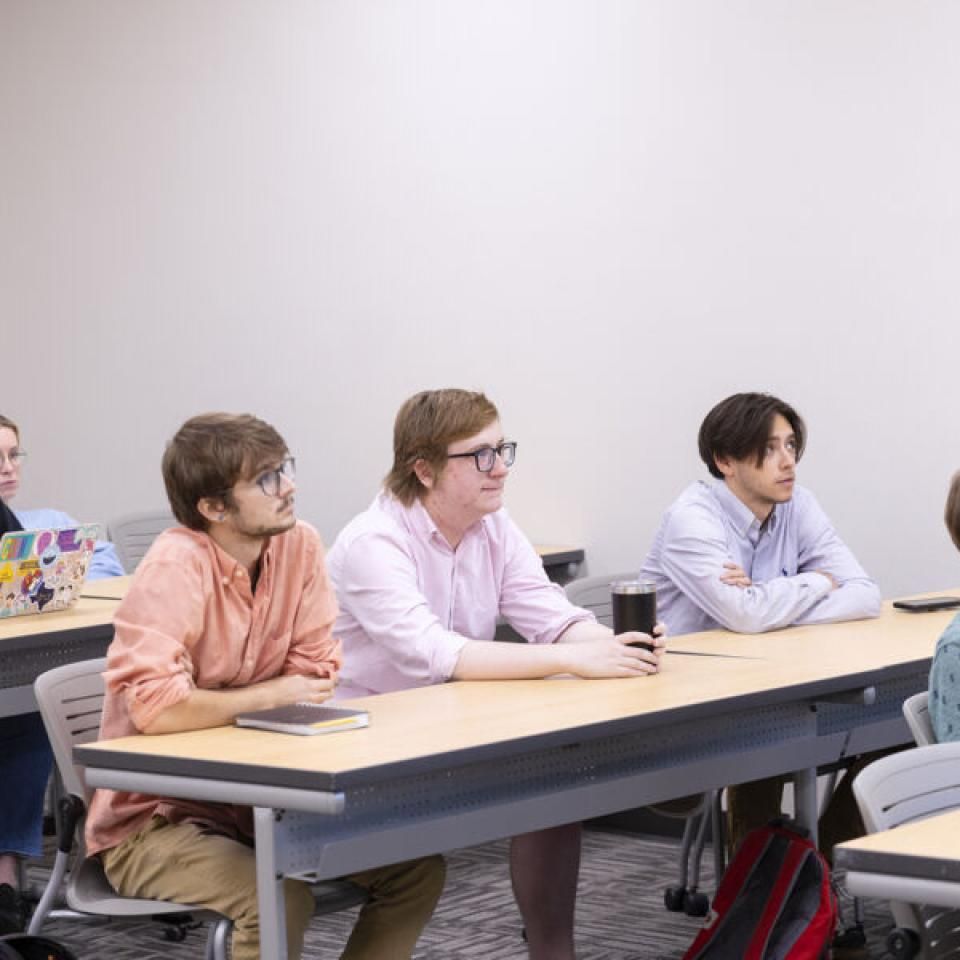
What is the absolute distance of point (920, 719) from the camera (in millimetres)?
2824

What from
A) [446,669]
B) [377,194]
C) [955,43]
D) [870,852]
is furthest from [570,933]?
[377,194]

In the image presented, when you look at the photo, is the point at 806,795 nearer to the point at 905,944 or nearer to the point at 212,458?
the point at 905,944

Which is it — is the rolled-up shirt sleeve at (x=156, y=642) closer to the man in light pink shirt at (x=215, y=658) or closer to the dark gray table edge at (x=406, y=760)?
the man in light pink shirt at (x=215, y=658)

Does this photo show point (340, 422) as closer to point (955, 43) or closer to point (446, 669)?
point (955, 43)

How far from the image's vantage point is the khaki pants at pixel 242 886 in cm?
272

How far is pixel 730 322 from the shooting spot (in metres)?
5.07

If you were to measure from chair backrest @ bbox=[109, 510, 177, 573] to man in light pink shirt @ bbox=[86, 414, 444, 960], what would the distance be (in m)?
2.93

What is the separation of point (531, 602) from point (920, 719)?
1.05 meters

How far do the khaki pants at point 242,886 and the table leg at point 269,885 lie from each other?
0.14 meters

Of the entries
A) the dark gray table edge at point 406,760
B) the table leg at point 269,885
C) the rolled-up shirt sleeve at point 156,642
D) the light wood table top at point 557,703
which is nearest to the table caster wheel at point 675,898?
the light wood table top at point 557,703

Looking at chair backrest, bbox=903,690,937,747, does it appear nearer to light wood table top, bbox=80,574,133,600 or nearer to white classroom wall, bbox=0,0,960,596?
white classroom wall, bbox=0,0,960,596

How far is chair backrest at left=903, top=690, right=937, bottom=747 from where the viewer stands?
2803 mm

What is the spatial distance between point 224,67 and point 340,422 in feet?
4.45

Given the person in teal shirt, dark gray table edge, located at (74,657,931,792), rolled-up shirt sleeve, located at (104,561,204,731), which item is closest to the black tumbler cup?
dark gray table edge, located at (74,657,931,792)
